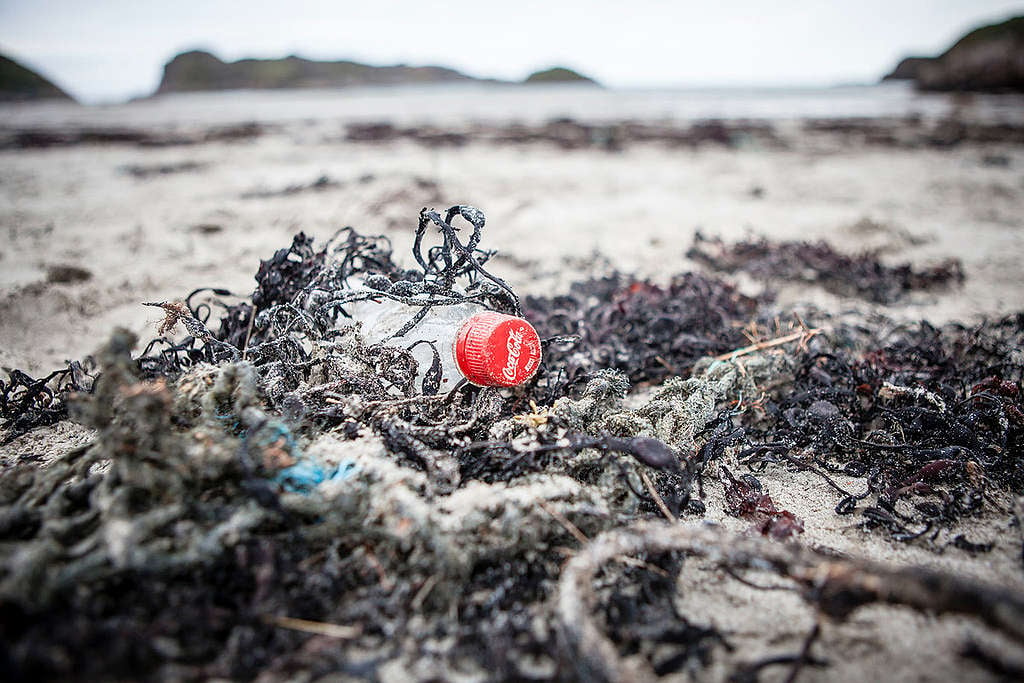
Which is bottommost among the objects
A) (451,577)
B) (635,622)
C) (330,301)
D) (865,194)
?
(635,622)

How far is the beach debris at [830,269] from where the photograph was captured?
3.64m

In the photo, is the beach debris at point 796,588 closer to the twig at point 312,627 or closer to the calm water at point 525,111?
the twig at point 312,627

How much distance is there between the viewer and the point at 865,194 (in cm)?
654

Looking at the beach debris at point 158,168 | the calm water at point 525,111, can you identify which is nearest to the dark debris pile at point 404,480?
the beach debris at point 158,168

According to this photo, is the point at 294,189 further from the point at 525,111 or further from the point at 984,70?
the point at 984,70

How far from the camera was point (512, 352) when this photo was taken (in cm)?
151

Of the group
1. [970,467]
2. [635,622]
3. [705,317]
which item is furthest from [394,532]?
[705,317]

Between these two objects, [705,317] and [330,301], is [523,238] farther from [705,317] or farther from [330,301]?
[330,301]

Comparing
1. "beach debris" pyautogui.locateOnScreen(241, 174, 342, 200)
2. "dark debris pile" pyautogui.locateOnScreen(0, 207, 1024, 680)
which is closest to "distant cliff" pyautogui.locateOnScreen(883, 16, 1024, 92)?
"beach debris" pyautogui.locateOnScreen(241, 174, 342, 200)

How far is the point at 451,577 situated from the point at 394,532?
0.16m

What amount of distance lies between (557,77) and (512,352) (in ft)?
269

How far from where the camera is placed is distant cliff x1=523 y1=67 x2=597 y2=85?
73438mm

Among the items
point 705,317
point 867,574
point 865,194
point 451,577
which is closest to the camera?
point 867,574

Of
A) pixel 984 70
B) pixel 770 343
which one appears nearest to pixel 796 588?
pixel 770 343
